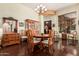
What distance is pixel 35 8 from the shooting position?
6.66 ft

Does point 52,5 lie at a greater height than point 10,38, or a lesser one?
greater

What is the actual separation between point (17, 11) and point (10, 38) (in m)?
0.45

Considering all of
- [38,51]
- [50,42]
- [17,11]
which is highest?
[17,11]

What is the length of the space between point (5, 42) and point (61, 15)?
1.00m

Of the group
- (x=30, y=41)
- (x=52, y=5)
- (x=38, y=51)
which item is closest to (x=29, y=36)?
(x=30, y=41)

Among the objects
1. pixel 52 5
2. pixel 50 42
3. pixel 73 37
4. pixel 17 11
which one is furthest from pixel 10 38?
pixel 73 37

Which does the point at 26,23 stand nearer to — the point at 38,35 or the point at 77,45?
the point at 38,35

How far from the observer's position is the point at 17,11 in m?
2.02

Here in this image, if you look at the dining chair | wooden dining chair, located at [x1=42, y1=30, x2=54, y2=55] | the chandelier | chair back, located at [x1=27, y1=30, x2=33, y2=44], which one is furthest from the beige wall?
the dining chair

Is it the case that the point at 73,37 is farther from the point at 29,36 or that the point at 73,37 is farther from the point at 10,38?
the point at 10,38

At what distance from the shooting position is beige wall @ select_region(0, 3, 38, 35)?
1998 millimetres

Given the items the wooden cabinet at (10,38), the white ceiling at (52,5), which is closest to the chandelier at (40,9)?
the white ceiling at (52,5)

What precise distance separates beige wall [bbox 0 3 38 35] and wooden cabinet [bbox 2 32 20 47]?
261 millimetres

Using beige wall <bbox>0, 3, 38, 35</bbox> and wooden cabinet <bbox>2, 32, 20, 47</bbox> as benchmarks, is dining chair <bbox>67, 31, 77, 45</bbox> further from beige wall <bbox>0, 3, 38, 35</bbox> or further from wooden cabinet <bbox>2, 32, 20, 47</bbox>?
wooden cabinet <bbox>2, 32, 20, 47</bbox>
